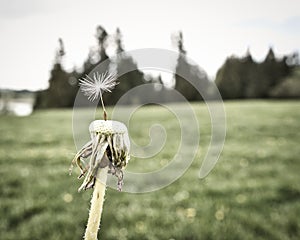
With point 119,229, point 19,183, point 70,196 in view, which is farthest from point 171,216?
point 19,183

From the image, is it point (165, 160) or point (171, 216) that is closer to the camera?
point (171, 216)

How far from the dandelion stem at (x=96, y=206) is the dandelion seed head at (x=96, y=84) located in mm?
108

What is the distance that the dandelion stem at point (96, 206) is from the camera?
39 cm

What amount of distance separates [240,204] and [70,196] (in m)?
1.52

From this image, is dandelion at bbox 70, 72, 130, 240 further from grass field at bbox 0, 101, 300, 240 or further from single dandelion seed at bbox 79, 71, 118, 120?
grass field at bbox 0, 101, 300, 240

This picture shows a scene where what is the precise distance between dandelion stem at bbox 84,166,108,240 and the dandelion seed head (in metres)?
0.11

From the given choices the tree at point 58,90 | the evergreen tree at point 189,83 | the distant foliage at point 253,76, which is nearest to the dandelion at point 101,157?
the evergreen tree at point 189,83

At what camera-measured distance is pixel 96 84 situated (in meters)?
0.49

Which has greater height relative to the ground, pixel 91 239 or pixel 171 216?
pixel 91 239

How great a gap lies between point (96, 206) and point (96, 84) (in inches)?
6.3

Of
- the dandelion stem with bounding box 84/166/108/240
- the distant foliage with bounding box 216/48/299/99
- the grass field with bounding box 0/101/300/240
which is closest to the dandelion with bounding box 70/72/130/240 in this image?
the dandelion stem with bounding box 84/166/108/240

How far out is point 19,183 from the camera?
4129 millimetres

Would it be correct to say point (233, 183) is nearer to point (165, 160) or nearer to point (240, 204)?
point (240, 204)

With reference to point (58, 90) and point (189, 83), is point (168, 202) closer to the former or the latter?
point (189, 83)
